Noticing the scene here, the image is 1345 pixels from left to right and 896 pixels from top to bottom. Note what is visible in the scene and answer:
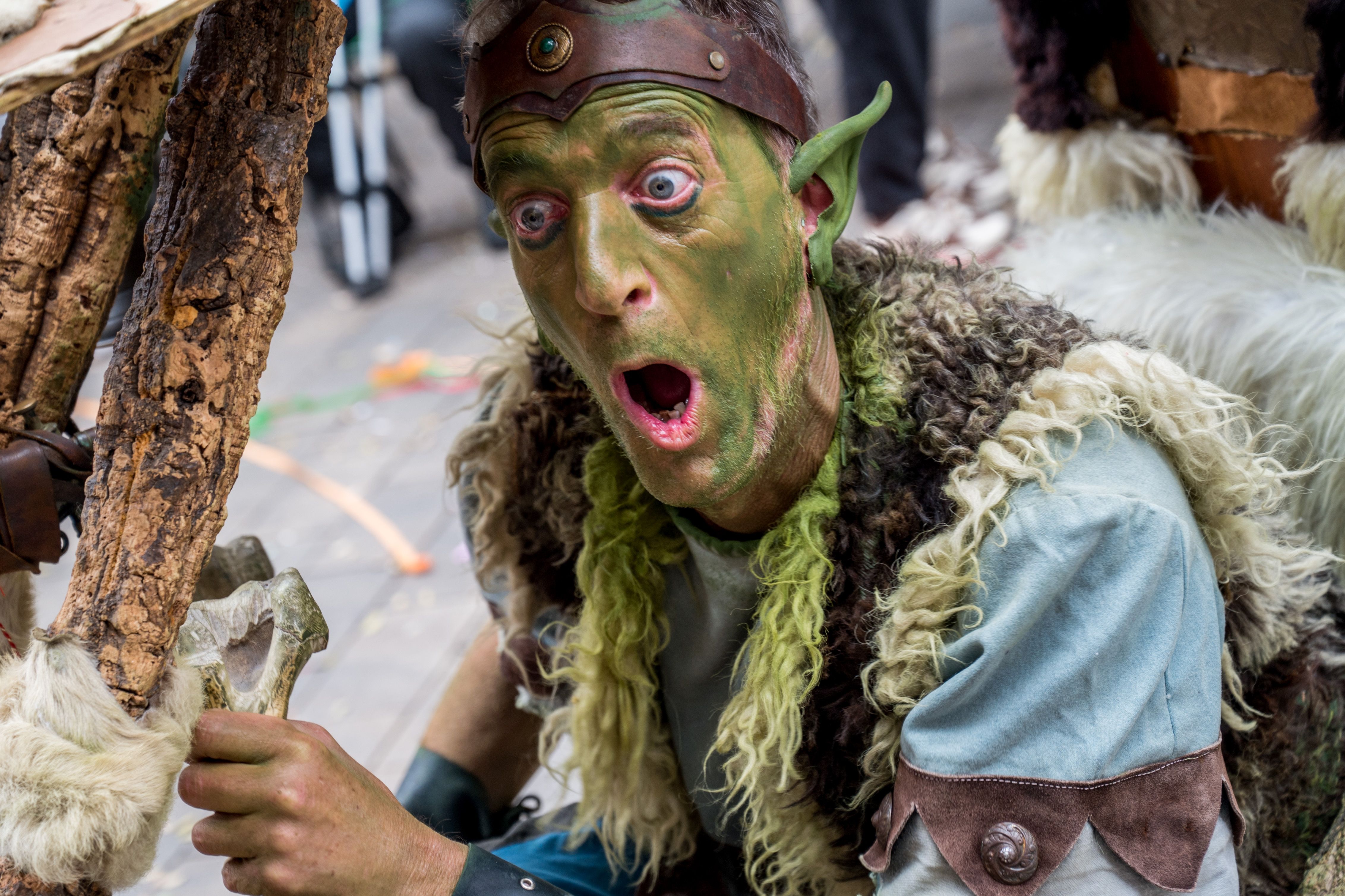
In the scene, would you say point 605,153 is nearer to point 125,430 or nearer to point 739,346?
point 739,346

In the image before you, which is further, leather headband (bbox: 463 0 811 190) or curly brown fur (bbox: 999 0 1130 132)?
curly brown fur (bbox: 999 0 1130 132)

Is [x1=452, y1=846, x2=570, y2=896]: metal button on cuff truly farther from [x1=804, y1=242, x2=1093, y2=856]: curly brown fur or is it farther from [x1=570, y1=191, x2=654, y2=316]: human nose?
[x1=570, y1=191, x2=654, y2=316]: human nose

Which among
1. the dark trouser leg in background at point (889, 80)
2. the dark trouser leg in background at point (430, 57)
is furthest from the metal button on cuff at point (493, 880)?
the dark trouser leg in background at point (430, 57)

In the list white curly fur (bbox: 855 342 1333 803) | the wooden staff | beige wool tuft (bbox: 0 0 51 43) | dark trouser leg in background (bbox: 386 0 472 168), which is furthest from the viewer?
dark trouser leg in background (bbox: 386 0 472 168)

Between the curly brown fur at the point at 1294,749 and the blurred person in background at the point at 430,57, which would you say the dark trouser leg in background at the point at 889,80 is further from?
the curly brown fur at the point at 1294,749

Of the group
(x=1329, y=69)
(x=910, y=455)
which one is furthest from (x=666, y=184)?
(x=1329, y=69)

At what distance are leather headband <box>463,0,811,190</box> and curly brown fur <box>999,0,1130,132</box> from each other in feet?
2.75

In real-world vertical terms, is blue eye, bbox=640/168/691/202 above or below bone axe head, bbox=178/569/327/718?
above

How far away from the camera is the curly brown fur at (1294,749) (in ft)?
4.82

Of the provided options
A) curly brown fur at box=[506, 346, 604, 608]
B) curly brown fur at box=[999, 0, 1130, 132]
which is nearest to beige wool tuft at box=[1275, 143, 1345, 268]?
curly brown fur at box=[999, 0, 1130, 132]

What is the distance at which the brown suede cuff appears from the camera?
1.24m

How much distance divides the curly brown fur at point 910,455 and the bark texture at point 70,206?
0.86 m

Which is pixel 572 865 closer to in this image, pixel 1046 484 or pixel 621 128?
pixel 1046 484

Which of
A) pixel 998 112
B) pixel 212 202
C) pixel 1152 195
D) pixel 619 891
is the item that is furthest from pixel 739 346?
pixel 998 112
